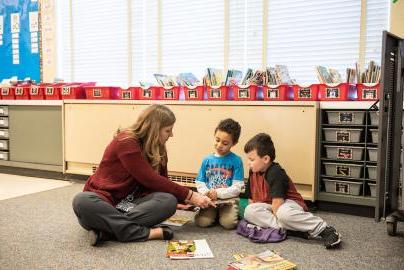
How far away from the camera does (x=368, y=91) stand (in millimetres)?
2496

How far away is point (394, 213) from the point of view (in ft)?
6.41

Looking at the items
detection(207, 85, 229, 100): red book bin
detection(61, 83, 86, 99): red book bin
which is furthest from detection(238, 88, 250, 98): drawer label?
detection(61, 83, 86, 99): red book bin

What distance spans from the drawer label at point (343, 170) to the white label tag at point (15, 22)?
3.87m

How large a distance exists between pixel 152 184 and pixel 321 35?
6.71 ft

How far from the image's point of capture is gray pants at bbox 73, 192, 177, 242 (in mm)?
1878

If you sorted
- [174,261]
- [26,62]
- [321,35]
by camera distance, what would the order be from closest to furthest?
[174,261]
[321,35]
[26,62]

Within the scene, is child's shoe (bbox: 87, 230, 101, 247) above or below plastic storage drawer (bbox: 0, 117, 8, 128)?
below

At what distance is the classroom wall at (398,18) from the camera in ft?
9.13

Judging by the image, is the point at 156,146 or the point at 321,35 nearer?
the point at 156,146

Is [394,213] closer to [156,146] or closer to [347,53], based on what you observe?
[156,146]

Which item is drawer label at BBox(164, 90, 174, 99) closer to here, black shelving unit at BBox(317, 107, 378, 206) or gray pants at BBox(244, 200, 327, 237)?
black shelving unit at BBox(317, 107, 378, 206)

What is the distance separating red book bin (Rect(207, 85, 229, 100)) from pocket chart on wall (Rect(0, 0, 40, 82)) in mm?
2470

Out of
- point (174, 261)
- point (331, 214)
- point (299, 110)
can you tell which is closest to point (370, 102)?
point (299, 110)

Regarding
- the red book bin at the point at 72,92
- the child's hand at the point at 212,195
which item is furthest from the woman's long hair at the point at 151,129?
the red book bin at the point at 72,92
